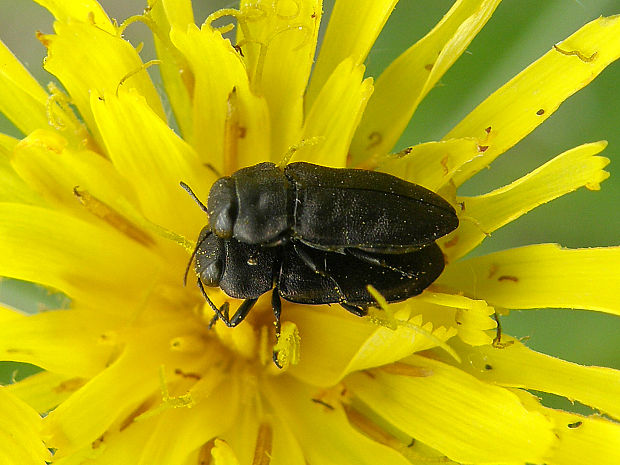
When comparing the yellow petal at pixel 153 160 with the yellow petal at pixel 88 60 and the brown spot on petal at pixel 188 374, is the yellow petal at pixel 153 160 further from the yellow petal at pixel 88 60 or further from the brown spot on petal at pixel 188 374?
the brown spot on petal at pixel 188 374

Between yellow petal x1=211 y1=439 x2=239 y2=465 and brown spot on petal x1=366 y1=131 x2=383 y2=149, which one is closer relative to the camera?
yellow petal x1=211 y1=439 x2=239 y2=465

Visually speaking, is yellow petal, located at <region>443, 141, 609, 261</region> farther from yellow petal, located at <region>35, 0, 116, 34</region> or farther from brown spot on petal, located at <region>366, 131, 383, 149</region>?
yellow petal, located at <region>35, 0, 116, 34</region>

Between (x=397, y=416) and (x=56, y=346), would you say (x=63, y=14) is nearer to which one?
(x=56, y=346)

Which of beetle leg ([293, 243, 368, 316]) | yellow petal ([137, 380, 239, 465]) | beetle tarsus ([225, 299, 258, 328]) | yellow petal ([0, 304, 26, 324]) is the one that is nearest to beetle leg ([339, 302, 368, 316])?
beetle leg ([293, 243, 368, 316])

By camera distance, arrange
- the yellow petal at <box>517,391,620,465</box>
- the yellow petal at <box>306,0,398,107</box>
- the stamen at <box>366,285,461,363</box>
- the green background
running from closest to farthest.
Result: 1. the stamen at <box>366,285,461,363</box>
2. the yellow petal at <box>517,391,620,465</box>
3. the yellow petal at <box>306,0,398,107</box>
4. the green background

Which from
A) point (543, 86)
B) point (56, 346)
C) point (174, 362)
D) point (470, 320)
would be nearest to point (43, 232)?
point (56, 346)

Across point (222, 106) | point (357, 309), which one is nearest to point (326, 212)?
point (357, 309)

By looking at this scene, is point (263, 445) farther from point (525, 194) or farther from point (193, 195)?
point (525, 194)
